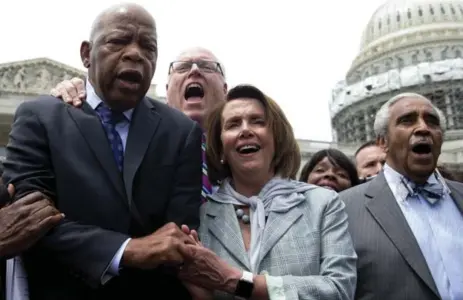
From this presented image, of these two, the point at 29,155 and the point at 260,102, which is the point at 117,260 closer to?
the point at 29,155

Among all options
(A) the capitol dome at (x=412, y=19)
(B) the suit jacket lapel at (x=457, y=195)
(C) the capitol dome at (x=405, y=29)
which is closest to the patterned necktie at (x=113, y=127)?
(B) the suit jacket lapel at (x=457, y=195)

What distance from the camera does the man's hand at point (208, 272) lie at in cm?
209

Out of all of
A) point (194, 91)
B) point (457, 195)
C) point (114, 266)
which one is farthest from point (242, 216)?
point (457, 195)

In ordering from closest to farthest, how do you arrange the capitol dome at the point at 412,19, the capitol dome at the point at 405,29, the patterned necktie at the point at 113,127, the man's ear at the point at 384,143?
the patterned necktie at the point at 113,127, the man's ear at the point at 384,143, the capitol dome at the point at 405,29, the capitol dome at the point at 412,19

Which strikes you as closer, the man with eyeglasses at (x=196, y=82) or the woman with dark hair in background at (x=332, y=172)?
the man with eyeglasses at (x=196, y=82)

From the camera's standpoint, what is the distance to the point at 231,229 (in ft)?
8.02

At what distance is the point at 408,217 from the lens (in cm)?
319

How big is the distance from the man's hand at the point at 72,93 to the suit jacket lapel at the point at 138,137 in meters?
0.22

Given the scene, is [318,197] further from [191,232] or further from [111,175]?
[111,175]

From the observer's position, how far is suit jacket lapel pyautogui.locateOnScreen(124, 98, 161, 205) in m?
2.09

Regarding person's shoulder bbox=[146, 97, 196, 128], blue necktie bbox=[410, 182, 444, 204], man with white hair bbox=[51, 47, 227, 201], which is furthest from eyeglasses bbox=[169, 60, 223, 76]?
blue necktie bbox=[410, 182, 444, 204]

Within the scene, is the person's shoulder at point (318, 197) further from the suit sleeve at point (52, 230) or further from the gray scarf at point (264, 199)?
the suit sleeve at point (52, 230)

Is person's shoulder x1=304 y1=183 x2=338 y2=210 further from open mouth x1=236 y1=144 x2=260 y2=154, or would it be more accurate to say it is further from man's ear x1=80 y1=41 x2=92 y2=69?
man's ear x1=80 y1=41 x2=92 y2=69

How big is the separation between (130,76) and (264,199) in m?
0.80
